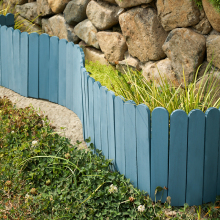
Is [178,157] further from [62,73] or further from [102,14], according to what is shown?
[102,14]

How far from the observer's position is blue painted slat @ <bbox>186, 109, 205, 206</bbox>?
232 centimetres

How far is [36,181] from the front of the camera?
2.71 meters

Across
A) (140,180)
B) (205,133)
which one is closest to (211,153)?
(205,133)

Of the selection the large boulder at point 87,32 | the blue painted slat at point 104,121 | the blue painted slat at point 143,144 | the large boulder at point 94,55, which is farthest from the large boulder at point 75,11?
the blue painted slat at point 143,144

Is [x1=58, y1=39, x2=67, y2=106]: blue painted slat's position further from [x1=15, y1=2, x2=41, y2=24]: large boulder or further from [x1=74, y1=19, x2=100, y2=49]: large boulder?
[x1=15, y1=2, x2=41, y2=24]: large boulder

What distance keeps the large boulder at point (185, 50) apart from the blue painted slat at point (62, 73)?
1.20 metres

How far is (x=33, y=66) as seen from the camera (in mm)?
4141

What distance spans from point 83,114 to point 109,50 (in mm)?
1622

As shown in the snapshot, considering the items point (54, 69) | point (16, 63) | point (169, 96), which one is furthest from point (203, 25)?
point (16, 63)

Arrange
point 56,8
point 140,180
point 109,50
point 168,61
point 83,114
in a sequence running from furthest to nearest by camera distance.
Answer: point 56,8, point 109,50, point 168,61, point 83,114, point 140,180

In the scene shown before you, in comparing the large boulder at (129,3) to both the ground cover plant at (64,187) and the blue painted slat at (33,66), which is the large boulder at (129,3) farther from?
the ground cover plant at (64,187)

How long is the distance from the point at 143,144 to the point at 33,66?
7.34 feet

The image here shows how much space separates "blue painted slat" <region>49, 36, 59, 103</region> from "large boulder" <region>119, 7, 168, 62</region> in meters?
0.98

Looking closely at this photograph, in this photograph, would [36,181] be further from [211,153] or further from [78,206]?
[211,153]
